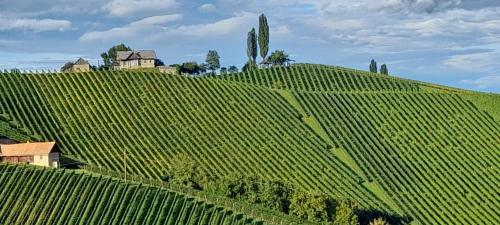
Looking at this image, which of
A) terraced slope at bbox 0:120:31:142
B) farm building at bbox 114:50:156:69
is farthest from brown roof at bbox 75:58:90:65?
terraced slope at bbox 0:120:31:142

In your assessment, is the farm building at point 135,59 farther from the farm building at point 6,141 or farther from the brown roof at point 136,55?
the farm building at point 6,141

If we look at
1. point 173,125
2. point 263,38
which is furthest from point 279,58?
point 173,125

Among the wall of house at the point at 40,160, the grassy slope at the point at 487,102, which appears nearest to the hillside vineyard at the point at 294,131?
the grassy slope at the point at 487,102

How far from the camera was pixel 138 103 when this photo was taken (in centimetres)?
11644

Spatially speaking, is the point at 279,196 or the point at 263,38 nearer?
the point at 279,196

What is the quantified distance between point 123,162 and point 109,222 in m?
25.3

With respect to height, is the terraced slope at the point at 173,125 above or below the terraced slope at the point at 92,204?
above

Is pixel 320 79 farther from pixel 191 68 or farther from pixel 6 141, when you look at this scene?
pixel 6 141

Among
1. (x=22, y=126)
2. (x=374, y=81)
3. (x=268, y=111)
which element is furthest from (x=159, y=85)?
(x=374, y=81)

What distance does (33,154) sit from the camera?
85625 millimetres

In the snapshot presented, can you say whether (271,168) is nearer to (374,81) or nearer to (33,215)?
(33,215)

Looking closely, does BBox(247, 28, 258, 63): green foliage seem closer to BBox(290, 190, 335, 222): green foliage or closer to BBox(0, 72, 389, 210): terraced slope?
BBox(0, 72, 389, 210): terraced slope

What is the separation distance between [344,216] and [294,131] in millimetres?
33868

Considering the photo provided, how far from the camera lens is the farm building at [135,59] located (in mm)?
178500
